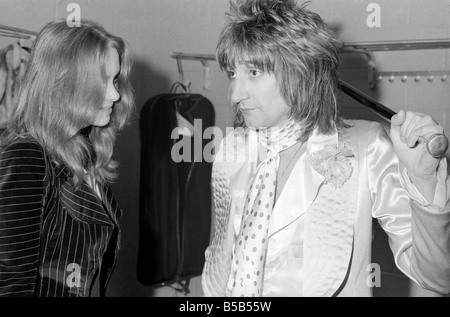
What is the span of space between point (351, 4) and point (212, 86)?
602 millimetres

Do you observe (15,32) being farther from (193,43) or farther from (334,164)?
(334,164)

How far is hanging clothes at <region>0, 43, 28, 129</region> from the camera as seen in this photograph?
145cm

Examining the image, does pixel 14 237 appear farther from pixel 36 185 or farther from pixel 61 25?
pixel 61 25

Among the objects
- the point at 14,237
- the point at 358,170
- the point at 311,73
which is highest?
the point at 311,73

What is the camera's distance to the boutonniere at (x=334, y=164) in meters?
0.90

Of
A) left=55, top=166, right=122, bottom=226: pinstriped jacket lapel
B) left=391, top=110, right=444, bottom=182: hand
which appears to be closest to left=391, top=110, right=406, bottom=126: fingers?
left=391, top=110, right=444, bottom=182: hand

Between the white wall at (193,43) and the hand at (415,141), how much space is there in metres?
0.83

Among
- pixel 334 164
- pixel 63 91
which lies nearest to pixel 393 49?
pixel 334 164

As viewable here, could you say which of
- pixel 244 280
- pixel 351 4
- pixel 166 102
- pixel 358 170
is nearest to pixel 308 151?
pixel 358 170

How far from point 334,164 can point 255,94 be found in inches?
6.4

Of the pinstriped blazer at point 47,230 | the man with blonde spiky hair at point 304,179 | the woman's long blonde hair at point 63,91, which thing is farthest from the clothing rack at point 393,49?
the pinstriped blazer at point 47,230
